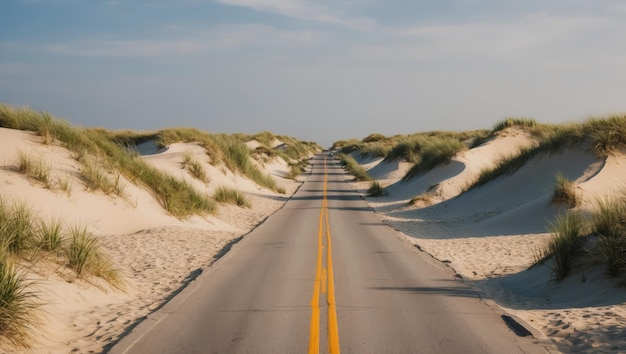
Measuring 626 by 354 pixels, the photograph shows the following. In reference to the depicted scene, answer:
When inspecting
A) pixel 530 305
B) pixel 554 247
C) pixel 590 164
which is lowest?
pixel 530 305

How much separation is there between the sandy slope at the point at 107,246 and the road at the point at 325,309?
1.91 feet

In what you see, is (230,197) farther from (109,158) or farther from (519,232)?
(519,232)

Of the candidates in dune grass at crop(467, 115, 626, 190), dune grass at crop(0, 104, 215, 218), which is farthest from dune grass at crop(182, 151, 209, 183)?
dune grass at crop(467, 115, 626, 190)

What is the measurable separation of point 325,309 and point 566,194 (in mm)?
12353

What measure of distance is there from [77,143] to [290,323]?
12893mm

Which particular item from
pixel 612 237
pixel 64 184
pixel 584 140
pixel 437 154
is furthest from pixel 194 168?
pixel 612 237

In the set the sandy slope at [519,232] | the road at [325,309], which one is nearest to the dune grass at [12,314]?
the road at [325,309]

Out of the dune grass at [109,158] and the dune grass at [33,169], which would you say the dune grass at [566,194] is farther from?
the dune grass at [33,169]

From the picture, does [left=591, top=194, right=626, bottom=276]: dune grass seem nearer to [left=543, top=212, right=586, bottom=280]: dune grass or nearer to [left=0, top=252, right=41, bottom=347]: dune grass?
[left=543, top=212, right=586, bottom=280]: dune grass

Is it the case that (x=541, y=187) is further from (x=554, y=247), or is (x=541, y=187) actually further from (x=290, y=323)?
(x=290, y=323)

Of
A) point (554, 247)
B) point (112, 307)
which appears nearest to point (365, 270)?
point (554, 247)

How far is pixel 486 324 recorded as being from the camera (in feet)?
24.9

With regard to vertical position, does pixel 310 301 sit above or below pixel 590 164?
below

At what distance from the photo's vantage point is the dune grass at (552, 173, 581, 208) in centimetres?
1748
